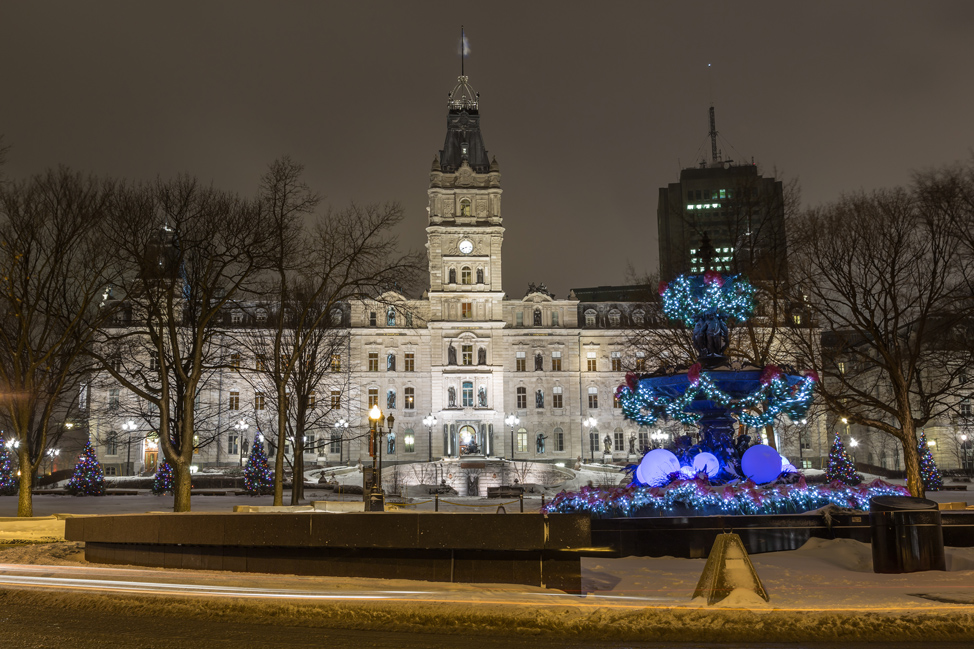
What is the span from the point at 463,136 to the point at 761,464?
58558 millimetres

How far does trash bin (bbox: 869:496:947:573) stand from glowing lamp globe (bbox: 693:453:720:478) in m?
4.67

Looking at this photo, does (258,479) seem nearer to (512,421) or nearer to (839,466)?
(839,466)

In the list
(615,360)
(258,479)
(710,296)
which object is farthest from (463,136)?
(710,296)

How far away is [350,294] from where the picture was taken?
2477 cm

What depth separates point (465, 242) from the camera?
66.8 meters

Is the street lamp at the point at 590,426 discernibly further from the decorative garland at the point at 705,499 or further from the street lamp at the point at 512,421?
the decorative garland at the point at 705,499

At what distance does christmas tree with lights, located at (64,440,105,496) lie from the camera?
123ft

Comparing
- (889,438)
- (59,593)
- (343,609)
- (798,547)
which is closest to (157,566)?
(59,593)

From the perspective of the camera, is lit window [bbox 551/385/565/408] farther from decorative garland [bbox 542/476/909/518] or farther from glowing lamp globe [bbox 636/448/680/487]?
decorative garland [bbox 542/476/909/518]

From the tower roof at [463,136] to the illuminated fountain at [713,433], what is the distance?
5290 centimetres

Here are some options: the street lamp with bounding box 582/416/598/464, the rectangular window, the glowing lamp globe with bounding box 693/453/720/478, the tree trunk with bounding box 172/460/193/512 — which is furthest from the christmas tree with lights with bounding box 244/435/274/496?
the rectangular window

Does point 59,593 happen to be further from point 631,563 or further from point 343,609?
point 631,563

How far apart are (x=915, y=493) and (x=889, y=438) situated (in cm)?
4652

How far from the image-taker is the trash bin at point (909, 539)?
10.7m
